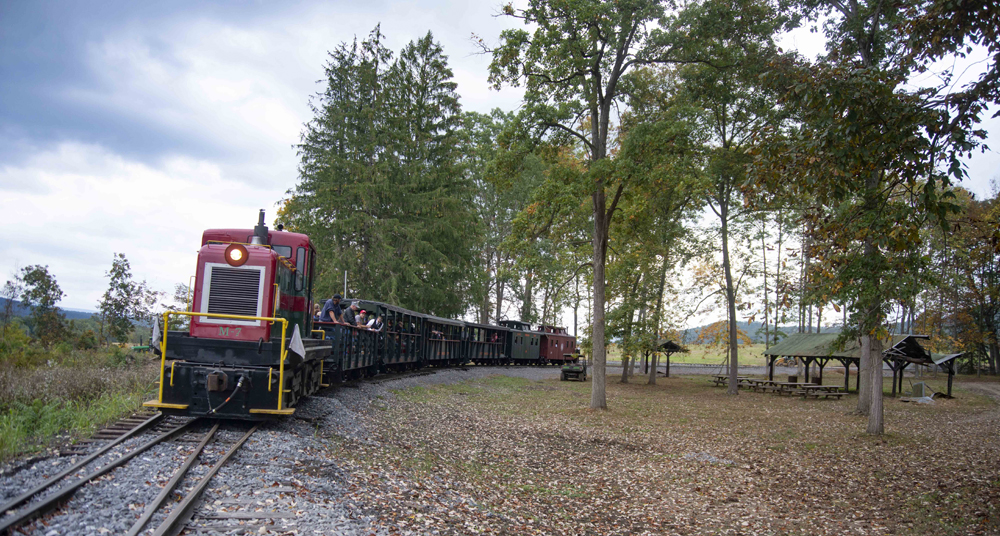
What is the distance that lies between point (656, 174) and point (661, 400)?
33.7 feet

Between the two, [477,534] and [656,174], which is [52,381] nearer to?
[477,534]

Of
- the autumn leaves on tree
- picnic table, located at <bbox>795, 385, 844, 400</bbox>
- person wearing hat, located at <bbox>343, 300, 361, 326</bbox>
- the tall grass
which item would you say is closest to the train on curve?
the tall grass

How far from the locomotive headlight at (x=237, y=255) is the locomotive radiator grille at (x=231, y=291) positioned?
0.12 m

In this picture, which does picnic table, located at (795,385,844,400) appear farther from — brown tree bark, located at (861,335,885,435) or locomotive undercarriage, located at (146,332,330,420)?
locomotive undercarriage, located at (146,332,330,420)

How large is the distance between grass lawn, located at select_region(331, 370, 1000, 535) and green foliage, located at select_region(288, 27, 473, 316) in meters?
16.0

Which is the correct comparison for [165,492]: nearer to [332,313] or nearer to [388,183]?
[332,313]

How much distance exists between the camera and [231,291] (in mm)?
9422

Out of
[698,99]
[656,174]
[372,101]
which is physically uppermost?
[372,101]

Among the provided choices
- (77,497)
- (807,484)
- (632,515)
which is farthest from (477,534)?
(807,484)

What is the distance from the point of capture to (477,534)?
6070mm

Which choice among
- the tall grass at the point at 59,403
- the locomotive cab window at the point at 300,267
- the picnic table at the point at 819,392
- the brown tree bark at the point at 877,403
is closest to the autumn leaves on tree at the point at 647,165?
the brown tree bark at the point at 877,403

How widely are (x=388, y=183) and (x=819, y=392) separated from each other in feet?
75.4

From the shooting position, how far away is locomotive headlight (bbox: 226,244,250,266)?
368 inches

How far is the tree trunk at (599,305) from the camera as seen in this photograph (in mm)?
16703
